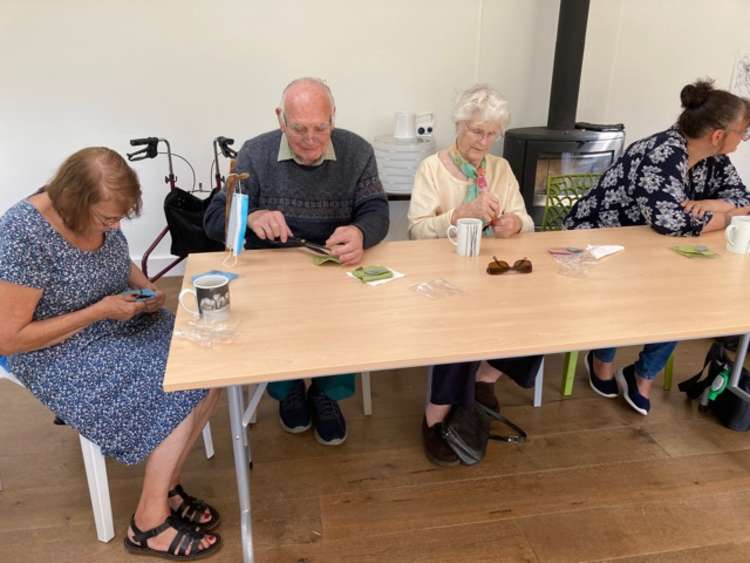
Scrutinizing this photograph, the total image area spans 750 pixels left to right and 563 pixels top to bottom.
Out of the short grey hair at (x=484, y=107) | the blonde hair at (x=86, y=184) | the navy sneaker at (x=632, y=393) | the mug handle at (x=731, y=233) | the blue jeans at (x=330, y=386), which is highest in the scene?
the short grey hair at (x=484, y=107)

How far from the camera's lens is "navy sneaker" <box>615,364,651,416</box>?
7.25ft

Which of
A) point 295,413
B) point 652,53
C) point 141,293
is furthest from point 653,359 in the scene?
point 652,53

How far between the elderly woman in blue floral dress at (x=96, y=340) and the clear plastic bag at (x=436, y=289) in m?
0.64

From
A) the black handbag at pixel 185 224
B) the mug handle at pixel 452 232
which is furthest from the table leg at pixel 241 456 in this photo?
the black handbag at pixel 185 224

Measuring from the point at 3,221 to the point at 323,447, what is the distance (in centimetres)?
121

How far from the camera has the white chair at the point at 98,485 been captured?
5.02 feet

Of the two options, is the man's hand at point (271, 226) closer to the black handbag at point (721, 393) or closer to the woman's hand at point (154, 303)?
the woman's hand at point (154, 303)

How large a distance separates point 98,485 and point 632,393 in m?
1.89

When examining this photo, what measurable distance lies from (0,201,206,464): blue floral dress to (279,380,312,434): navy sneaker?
61 centimetres

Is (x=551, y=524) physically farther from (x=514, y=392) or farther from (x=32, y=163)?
(x=32, y=163)

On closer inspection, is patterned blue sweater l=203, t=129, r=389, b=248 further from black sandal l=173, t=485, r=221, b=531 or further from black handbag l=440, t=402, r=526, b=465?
black sandal l=173, t=485, r=221, b=531

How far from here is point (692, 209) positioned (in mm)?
2002

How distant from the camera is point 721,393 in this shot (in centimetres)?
215

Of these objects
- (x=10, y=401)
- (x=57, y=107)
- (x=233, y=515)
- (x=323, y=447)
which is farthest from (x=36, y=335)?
(x=57, y=107)
